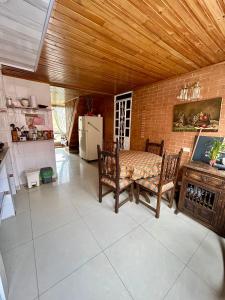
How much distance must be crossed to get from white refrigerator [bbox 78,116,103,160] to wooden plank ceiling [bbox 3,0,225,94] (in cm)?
208

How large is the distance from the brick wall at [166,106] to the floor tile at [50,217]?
7.31ft

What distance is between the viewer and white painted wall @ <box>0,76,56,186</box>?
2562 mm

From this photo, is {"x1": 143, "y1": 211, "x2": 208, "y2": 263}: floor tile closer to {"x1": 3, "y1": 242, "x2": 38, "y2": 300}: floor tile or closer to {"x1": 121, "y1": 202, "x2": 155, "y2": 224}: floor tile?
{"x1": 121, "y1": 202, "x2": 155, "y2": 224}: floor tile

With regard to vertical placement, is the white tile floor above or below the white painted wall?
below

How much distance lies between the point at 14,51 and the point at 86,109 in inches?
141

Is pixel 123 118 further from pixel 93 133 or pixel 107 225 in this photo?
pixel 107 225

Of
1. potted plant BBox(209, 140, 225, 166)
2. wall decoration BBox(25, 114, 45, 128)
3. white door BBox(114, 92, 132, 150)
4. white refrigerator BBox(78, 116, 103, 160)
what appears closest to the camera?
potted plant BBox(209, 140, 225, 166)

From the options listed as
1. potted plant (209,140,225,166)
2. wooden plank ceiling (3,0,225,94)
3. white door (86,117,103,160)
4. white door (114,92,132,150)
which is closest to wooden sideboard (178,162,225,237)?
potted plant (209,140,225,166)

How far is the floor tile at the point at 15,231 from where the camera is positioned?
1508mm

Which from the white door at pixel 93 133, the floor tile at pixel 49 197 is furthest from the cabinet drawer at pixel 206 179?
the white door at pixel 93 133

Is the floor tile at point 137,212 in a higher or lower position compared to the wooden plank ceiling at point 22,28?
lower

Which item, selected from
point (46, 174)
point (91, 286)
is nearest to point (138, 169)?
point (91, 286)

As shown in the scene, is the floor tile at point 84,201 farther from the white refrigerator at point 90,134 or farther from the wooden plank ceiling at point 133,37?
the wooden plank ceiling at point 133,37

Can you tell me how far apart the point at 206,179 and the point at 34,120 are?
343 cm
